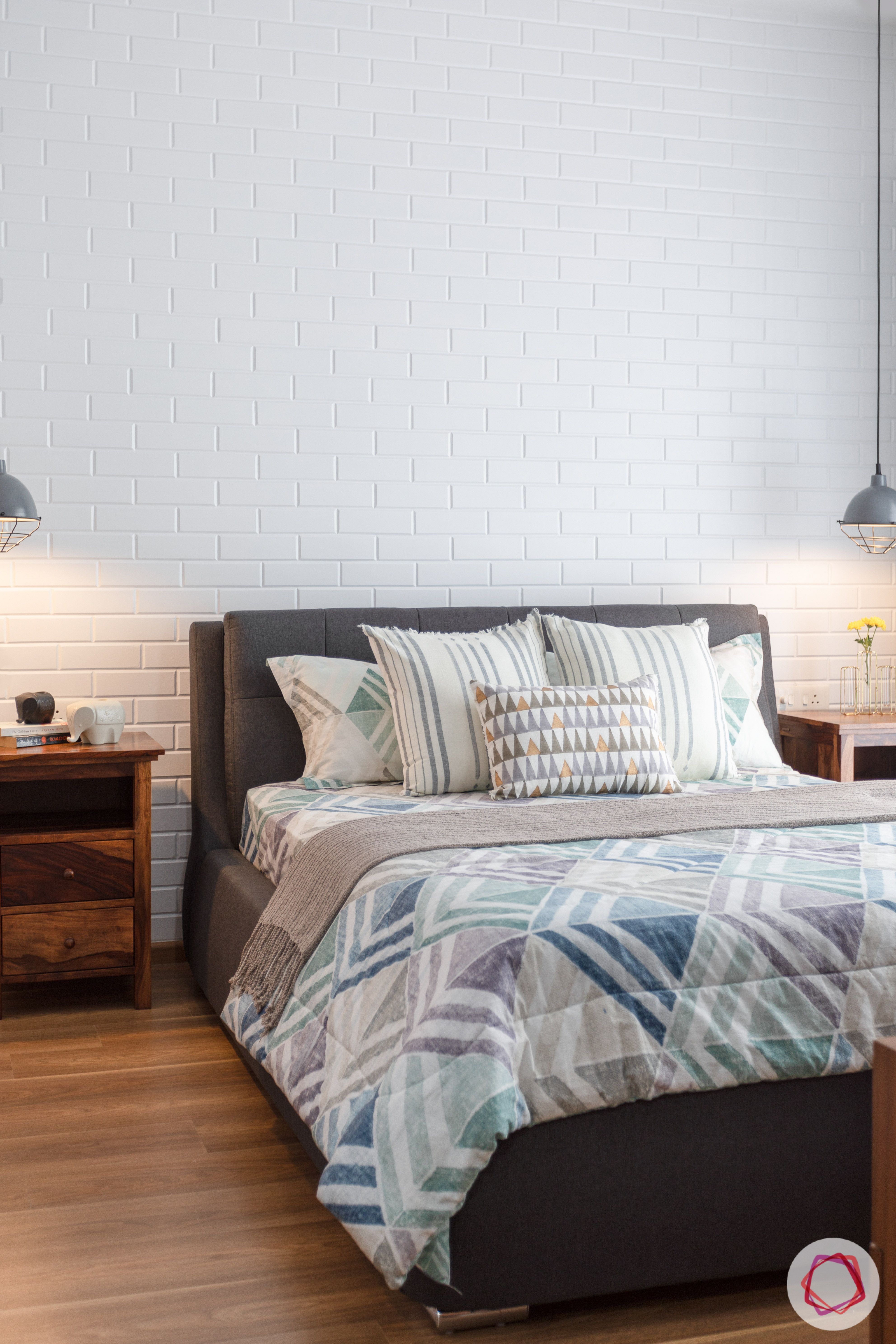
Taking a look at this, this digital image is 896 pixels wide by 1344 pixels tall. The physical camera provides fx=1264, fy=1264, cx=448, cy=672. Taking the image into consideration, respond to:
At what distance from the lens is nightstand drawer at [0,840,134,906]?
130 inches

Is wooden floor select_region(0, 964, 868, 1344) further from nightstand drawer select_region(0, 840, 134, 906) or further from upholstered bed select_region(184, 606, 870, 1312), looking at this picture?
nightstand drawer select_region(0, 840, 134, 906)

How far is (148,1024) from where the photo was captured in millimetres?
3291

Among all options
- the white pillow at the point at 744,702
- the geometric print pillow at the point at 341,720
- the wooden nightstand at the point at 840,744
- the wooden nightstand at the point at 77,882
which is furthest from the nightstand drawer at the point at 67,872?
the wooden nightstand at the point at 840,744

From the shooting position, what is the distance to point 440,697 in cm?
336

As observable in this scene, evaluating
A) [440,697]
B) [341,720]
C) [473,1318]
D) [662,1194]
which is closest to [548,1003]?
[662,1194]

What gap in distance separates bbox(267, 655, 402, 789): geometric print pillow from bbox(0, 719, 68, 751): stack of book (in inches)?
24.0

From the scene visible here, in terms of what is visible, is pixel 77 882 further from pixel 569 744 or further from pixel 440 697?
pixel 569 744

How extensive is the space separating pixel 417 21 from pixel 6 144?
4.42ft

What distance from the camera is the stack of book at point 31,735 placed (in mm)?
3375

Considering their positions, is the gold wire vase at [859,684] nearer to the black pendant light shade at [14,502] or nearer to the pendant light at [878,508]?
the pendant light at [878,508]

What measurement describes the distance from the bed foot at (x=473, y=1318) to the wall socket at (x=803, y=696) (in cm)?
295

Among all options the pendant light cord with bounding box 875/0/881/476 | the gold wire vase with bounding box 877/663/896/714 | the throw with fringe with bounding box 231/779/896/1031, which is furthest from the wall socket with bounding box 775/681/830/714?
the throw with fringe with bounding box 231/779/896/1031

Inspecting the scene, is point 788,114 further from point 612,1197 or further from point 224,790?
point 612,1197

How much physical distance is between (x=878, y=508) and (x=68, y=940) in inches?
109
